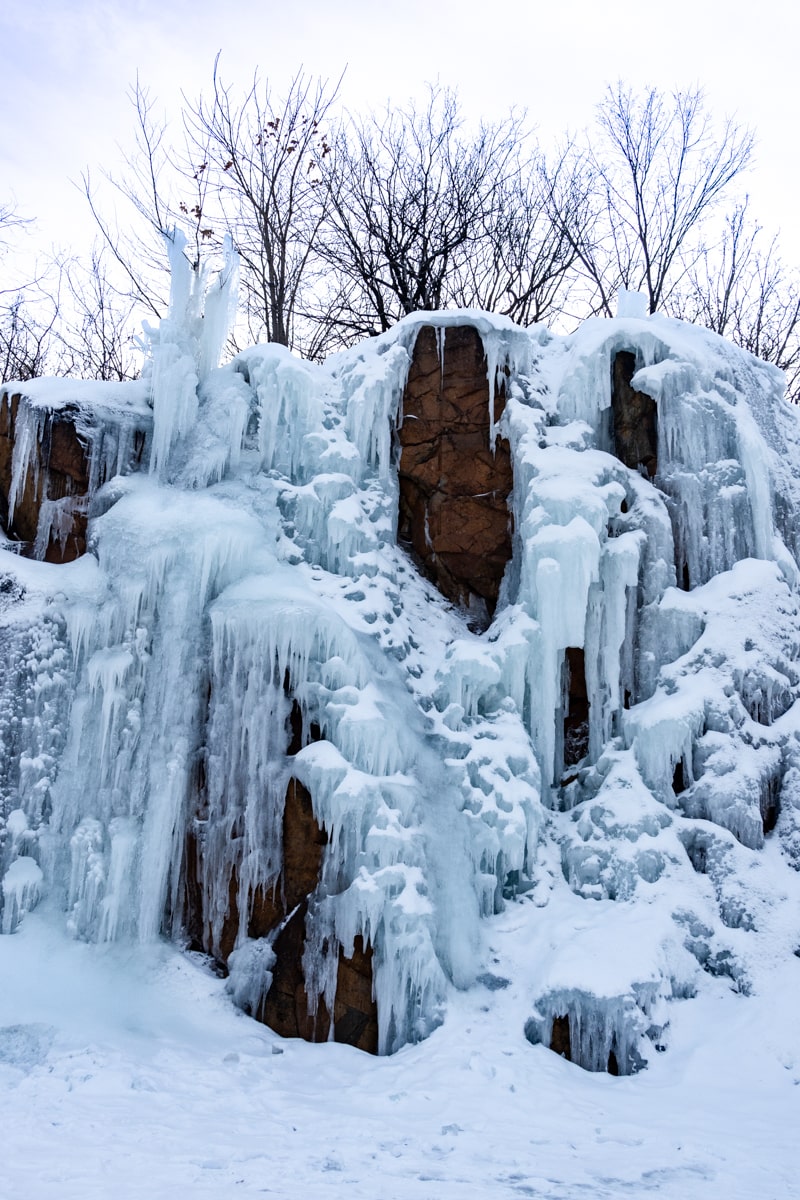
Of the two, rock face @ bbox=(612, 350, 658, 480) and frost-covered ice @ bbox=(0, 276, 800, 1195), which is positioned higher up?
rock face @ bbox=(612, 350, 658, 480)

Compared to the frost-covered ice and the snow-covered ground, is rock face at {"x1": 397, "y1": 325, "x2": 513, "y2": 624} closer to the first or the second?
the frost-covered ice

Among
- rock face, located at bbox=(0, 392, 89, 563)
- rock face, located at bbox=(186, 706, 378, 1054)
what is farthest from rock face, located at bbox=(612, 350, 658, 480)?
rock face, located at bbox=(0, 392, 89, 563)

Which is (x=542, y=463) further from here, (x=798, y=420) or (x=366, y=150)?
(x=366, y=150)

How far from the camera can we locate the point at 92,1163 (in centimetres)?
406

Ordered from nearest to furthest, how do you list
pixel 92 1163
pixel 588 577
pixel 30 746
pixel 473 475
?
pixel 92 1163 < pixel 30 746 < pixel 588 577 < pixel 473 475

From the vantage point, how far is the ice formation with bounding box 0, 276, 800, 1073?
6609 millimetres

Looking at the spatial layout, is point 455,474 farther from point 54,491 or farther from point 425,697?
point 54,491

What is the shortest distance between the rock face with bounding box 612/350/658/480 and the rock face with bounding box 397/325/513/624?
1.04 metres

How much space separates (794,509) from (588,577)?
2.31m

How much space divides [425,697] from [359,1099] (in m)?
3.19

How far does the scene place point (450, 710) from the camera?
300 inches

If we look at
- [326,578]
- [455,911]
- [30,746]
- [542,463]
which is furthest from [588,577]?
[30,746]

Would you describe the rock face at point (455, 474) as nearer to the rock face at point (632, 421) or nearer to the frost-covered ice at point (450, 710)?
the frost-covered ice at point (450, 710)

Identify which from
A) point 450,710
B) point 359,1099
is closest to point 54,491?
point 450,710
